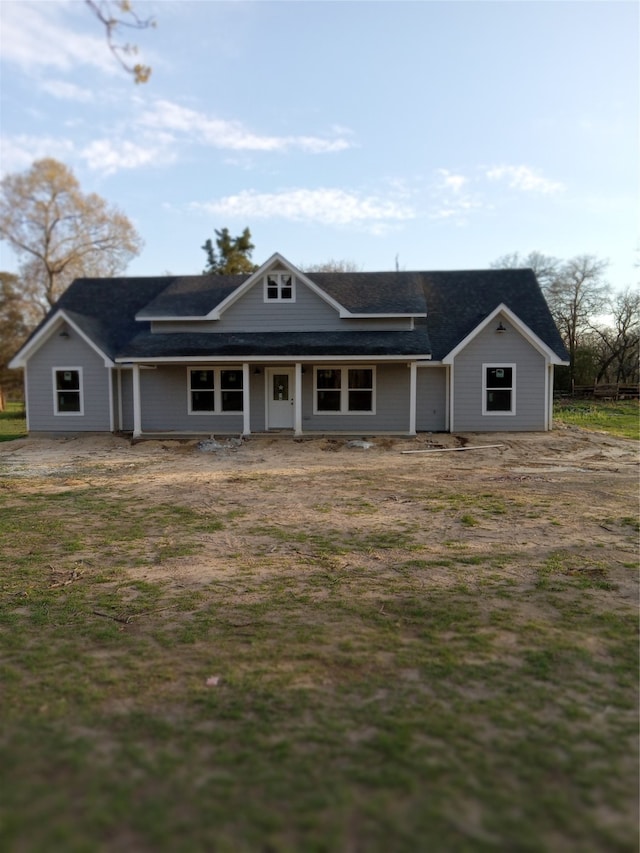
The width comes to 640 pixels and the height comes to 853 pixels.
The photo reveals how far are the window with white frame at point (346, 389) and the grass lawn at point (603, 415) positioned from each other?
829 centimetres

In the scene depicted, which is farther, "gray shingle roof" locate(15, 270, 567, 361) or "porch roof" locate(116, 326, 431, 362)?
"gray shingle roof" locate(15, 270, 567, 361)

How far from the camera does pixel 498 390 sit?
19469 millimetres

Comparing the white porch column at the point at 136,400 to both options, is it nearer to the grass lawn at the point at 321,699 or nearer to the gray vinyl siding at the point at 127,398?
the gray vinyl siding at the point at 127,398

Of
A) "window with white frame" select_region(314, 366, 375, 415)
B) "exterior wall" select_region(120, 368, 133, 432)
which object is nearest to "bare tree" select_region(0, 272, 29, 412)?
"exterior wall" select_region(120, 368, 133, 432)

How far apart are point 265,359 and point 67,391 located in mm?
7475

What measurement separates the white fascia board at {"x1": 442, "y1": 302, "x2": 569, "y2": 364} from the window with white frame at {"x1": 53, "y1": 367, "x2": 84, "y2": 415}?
12.5 meters

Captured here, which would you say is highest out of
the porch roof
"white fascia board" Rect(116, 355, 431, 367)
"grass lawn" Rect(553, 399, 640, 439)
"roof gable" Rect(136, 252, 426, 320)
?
"roof gable" Rect(136, 252, 426, 320)

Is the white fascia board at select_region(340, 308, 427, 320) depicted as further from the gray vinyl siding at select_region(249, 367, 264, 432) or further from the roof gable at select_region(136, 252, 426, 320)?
the gray vinyl siding at select_region(249, 367, 264, 432)

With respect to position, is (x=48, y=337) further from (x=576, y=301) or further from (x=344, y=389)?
(x=576, y=301)

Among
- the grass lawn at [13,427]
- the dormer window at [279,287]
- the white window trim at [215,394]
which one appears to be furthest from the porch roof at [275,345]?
the grass lawn at [13,427]

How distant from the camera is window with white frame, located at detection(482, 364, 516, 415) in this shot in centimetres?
1939

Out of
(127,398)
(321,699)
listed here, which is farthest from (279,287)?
(321,699)

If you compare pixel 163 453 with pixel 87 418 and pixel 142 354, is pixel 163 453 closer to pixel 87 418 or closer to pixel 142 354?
pixel 142 354

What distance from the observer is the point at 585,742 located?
303 cm
